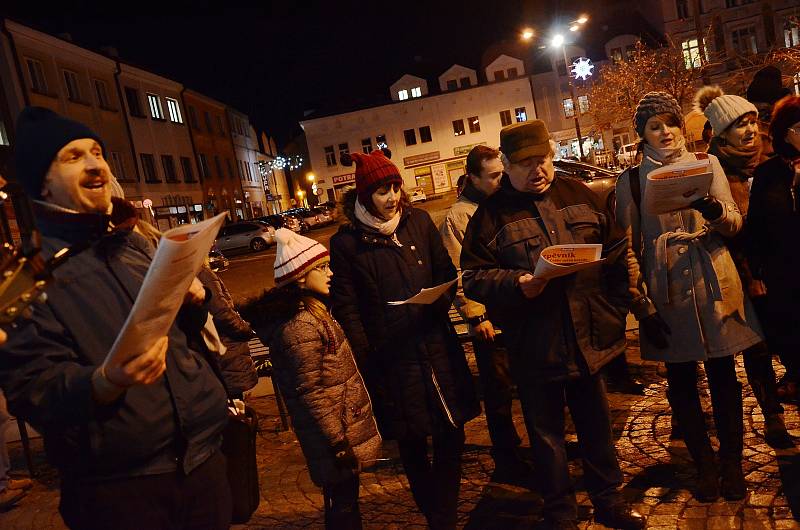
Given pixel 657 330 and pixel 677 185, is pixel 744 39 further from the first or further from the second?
pixel 677 185

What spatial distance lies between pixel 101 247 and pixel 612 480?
283 cm

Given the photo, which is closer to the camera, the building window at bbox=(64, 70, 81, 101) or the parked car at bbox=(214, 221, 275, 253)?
the building window at bbox=(64, 70, 81, 101)

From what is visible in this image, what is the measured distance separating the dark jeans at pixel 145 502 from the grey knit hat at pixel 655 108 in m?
3.02

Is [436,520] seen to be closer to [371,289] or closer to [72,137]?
[371,289]

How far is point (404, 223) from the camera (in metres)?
3.83

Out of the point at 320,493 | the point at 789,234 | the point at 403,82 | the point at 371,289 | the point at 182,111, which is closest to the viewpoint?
the point at 789,234

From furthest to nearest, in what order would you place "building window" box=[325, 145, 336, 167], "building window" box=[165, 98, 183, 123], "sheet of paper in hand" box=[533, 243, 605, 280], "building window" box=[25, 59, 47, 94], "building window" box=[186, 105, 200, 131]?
"building window" box=[325, 145, 336, 167] → "building window" box=[186, 105, 200, 131] → "building window" box=[165, 98, 183, 123] → "building window" box=[25, 59, 47, 94] → "sheet of paper in hand" box=[533, 243, 605, 280]

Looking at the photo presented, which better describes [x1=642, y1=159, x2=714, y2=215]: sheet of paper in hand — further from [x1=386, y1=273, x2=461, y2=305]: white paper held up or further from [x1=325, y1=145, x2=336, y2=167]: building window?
[x1=325, y1=145, x2=336, y2=167]: building window

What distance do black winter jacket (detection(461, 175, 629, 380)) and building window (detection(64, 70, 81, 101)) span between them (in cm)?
3350

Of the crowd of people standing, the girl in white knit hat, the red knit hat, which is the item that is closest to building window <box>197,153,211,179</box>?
the crowd of people standing

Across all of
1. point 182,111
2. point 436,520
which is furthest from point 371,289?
point 182,111

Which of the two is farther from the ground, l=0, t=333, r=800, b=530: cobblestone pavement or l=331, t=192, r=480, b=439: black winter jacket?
l=331, t=192, r=480, b=439: black winter jacket

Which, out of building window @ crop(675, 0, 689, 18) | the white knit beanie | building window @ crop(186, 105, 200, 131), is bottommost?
the white knit beanie

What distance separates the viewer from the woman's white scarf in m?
3.71
